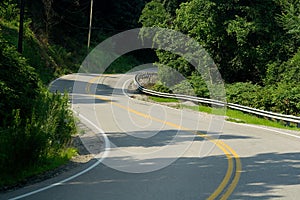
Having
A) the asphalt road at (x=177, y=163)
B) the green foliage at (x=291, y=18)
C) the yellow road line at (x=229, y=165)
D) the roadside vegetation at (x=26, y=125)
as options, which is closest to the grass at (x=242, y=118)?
the asphalt road at (x=177, y=163)

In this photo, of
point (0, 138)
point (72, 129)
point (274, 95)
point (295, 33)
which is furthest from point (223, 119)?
point (0, 138)

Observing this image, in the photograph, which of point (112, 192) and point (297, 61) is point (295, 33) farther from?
point (112, 192)

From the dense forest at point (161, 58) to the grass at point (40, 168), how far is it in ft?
0.21

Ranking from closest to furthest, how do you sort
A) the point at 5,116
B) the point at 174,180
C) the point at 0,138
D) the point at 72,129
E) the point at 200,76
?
the point at 174,180
the point at 0,138
the point at 5,116
the point at 72,129
the point at 200,76

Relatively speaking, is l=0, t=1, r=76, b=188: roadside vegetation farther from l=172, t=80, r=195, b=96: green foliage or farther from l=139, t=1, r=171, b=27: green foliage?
l=139, t=1, r=171, b=27: green foliage

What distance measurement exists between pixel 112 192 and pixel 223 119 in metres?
17.0

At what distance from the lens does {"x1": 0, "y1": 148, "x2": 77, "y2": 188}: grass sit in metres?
9.90

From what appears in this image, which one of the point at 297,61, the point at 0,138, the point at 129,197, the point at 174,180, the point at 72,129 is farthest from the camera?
the point at 297,61

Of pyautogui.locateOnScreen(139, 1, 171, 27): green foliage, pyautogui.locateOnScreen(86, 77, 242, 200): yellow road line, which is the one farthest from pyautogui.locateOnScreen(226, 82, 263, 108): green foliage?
pyautogui.locateOnScreen(139, 1, 171, 27): green foliage

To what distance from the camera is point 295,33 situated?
35.2 metres

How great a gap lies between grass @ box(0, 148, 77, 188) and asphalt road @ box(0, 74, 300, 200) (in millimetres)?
626

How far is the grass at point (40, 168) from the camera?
32.5 feet

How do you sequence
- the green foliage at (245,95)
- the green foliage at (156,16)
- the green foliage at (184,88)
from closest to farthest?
the green foliage at (245,95) < the green foliage at (184,88) < the green foliage at (156,16)

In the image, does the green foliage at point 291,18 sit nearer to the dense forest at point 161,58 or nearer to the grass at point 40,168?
the dense forest at point 161,58
